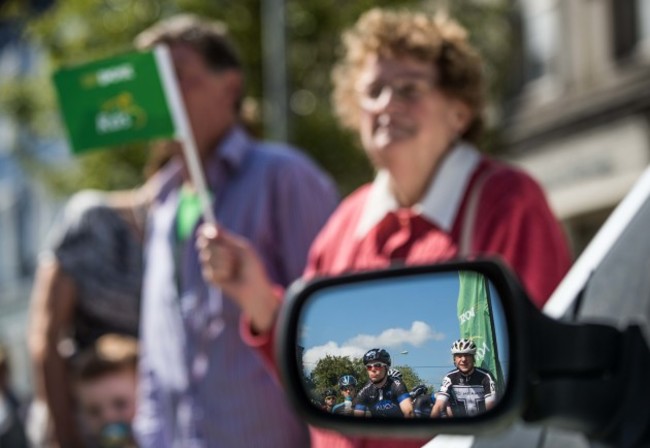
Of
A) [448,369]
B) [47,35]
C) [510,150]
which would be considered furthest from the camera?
[510,150]

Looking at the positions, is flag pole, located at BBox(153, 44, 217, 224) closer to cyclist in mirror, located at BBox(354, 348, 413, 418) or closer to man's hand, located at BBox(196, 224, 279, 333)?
man's hand, located at BBox(196, 224, 279, 333)

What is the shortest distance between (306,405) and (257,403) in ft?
7.53

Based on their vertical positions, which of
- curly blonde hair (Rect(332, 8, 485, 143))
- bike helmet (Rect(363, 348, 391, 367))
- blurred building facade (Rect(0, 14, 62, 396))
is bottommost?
blurred building facade (Rect(0, 14, 62, 396))

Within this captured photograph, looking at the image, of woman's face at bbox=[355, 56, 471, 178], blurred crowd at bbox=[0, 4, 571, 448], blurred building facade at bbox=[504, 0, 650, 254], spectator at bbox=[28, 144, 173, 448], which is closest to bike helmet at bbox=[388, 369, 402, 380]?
blurred crowd at bbox=[0, 4, 571, 448]

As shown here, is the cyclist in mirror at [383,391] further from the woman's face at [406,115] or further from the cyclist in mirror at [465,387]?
the woman's face at [406,115]

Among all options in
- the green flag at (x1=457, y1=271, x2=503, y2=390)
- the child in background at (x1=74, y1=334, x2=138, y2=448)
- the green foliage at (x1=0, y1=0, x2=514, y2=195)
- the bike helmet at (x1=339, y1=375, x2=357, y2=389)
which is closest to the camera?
the green flag at (x1=457, y1=271, x2=503, y2=390)

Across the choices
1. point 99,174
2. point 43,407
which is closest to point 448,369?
point 43,407

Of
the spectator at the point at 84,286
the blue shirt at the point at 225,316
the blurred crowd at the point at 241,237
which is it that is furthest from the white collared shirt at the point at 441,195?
the spectator at the point at 84,286

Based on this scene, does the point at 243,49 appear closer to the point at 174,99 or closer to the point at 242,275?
the point at 174,99

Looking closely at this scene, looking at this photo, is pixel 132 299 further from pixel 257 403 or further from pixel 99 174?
pixel 99 174

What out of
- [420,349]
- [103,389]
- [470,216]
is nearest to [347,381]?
[420,349]

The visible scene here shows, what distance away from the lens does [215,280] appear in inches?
132

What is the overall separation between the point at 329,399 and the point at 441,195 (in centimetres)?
143

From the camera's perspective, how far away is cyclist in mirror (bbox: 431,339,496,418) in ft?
4.87
